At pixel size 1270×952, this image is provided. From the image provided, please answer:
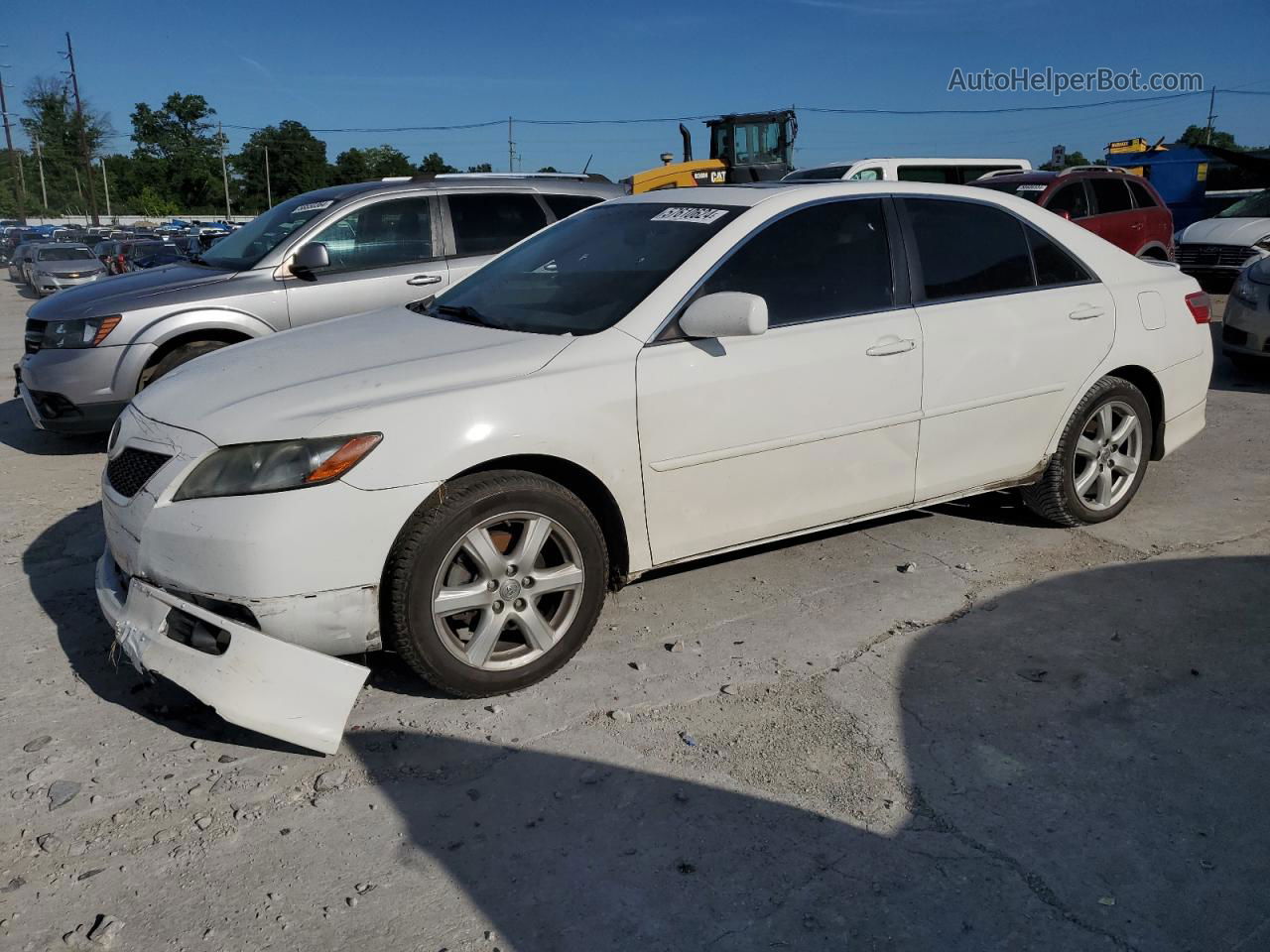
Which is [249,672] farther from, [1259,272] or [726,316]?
[1259,272]

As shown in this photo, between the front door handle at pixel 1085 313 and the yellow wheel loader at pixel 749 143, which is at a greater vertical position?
the yellow wheel loader at pixel 749 143

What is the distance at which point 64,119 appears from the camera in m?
84.5

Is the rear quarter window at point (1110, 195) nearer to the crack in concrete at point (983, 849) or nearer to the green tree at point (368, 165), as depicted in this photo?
the crack in concrete at point (983, 849)

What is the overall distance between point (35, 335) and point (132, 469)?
14.0ft

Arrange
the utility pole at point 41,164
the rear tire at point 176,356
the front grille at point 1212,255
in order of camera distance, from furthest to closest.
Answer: the utility pole at point 41,164 < the front grille at point 1212,255 < the rear tire at point 176,356

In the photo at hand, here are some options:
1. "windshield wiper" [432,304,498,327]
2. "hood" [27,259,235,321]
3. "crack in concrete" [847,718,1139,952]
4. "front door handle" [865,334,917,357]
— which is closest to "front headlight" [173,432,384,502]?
"windshield wiper" [432,304,498,327]

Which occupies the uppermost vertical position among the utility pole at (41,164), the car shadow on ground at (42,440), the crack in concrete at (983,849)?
the utility pole at (41,164)

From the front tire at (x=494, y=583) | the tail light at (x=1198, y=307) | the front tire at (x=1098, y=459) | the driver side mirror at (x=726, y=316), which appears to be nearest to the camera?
the front tire at (x=494, y=583)

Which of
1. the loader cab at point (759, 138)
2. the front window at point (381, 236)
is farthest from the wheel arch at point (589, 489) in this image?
the loader cab at point (759, 138)

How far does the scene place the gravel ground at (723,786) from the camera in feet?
7.89

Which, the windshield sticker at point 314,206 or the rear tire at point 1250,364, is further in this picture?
the rear tire at point 1250,364

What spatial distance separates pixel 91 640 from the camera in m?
3.90

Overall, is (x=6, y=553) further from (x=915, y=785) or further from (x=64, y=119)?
(x=64, y=119)

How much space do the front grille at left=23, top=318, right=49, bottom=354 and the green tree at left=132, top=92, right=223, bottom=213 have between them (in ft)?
316
